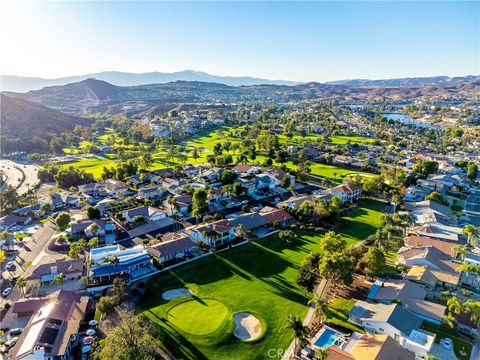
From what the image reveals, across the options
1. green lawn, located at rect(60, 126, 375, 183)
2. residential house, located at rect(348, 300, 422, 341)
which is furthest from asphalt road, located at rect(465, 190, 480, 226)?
residential house, located at rect(348, 300, 422, 341)

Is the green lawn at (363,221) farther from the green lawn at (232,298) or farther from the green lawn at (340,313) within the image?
the green lawn at (340,313)

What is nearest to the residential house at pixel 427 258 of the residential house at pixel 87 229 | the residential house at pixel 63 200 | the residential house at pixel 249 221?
the residential house at pixel 249 221

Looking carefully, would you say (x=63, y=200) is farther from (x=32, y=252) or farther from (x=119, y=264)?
(x=119, y=264)

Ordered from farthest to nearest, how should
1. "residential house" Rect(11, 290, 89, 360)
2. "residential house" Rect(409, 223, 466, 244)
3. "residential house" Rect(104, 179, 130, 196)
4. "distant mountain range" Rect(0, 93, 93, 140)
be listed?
"distant mountain range" Rect(0, 93, 93, 140) < "residential house" Rect(104, 179, 130, 196) < "residential house" Rect(409, 223, 466, 244) < "residential house" Rect(11, 290, 89, 360)

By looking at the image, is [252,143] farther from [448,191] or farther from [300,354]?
[300,354]

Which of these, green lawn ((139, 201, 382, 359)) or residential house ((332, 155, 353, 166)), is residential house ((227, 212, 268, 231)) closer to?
green lawn ((139, 201, 382, 359))

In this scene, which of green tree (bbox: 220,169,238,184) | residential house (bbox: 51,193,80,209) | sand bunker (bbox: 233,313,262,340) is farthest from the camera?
green tree (bbox: 220,169,238,184)

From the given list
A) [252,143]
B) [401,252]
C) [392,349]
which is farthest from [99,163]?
[392,349]
